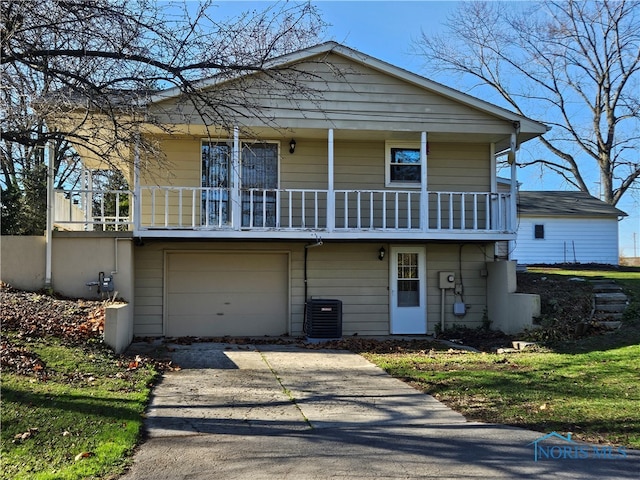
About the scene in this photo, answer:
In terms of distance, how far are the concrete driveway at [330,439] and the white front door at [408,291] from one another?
16.0 feet

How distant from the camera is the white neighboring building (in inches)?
1060

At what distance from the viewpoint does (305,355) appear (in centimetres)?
994

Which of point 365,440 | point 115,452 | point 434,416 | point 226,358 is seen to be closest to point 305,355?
point 226,358

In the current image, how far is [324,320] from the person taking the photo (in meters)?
11.6

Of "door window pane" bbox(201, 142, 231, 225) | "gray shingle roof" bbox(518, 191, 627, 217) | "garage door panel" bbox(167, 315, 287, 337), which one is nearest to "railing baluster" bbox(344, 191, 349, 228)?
"door window pane" bbox(201, 142, 231, 225)

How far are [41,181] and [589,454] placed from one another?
2073 cm

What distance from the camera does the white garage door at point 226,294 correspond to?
40.5 feet

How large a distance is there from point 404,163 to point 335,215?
2.03 metres

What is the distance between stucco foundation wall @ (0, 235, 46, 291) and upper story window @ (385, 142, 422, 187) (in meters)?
7.45

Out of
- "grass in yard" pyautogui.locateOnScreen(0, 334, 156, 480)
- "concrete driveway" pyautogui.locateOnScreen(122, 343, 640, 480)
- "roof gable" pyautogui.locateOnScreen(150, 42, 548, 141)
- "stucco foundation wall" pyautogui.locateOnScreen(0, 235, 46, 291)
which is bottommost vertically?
"concrete driveway" pyautogui.locateOnScreen(122, 343, 640, 480)

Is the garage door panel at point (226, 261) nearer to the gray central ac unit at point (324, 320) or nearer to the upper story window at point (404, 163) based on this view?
the gray central ac unit at point (324, 320)

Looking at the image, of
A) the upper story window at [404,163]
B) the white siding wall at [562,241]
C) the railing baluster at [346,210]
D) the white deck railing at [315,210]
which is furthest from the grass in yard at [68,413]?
the white siding wall at [562,241]

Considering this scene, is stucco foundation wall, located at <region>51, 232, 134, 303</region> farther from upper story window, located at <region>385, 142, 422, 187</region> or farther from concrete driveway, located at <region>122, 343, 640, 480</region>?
upper story window, located at <region>385, 142, 422, 187</region>

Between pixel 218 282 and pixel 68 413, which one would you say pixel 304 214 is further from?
pixel 68 413
